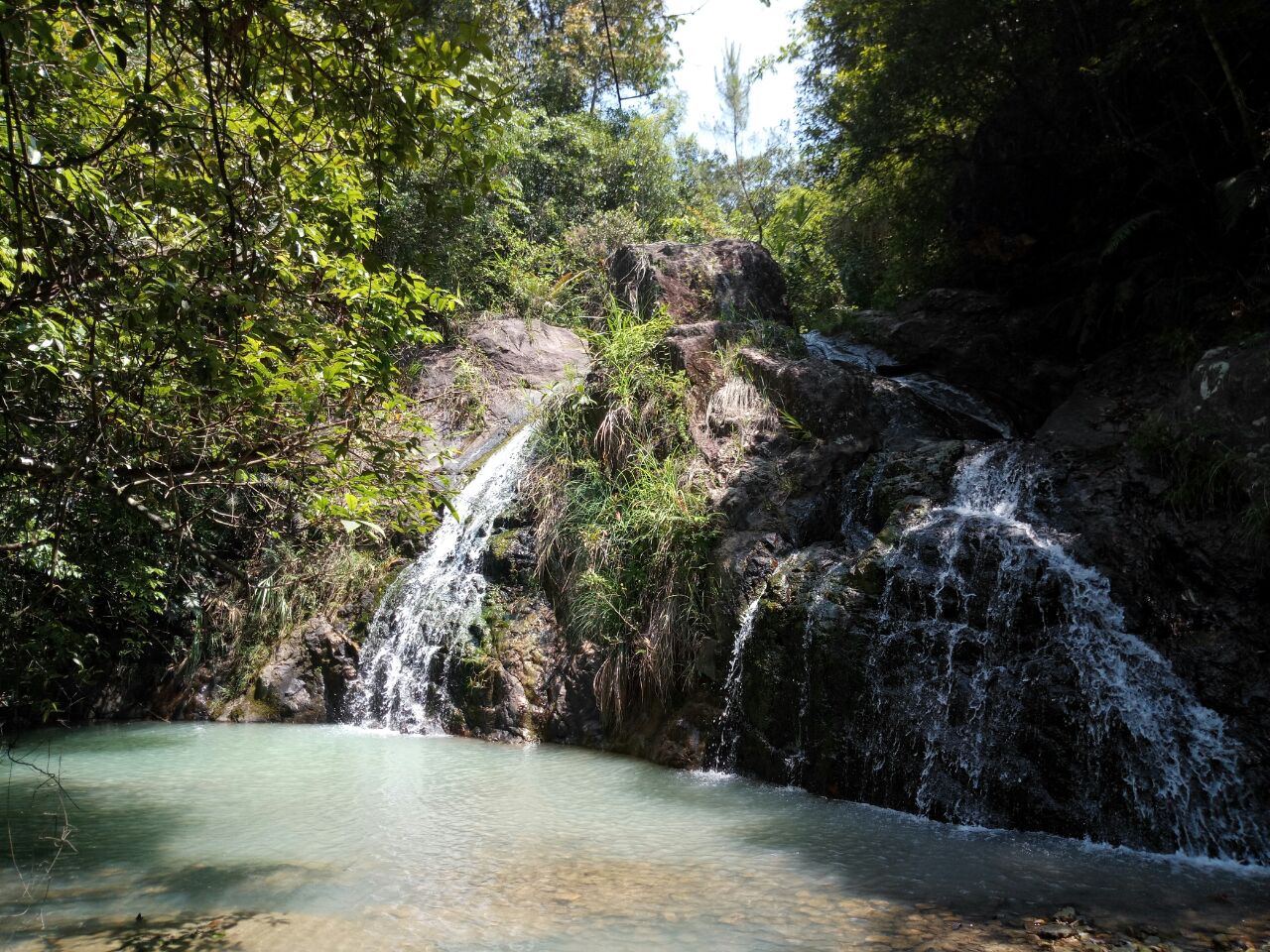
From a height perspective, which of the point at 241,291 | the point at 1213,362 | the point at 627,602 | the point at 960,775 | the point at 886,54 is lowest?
the point at 960,775

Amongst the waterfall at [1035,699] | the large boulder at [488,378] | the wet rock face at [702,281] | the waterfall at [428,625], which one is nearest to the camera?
the waterfall at [1035,699]

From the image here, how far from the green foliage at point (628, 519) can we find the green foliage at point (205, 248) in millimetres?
3064

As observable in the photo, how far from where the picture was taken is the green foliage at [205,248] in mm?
2801

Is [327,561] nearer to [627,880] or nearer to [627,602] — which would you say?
[627,602]

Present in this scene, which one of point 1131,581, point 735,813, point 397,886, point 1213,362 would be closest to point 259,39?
point 397,886

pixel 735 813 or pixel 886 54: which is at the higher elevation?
pixel 886 54

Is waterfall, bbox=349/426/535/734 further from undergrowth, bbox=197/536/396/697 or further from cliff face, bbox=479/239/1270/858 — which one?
cliff face, bbox=479/239/1270/858

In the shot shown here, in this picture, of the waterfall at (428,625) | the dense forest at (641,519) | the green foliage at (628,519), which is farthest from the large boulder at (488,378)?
the green foliage at (628,519)

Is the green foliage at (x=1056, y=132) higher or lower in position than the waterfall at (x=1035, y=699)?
higher

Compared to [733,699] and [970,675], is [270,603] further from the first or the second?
[970,675]

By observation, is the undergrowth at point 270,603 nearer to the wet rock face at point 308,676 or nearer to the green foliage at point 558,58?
the wet rock face at point 308,676

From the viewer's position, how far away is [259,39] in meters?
2.88

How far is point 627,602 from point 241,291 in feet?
16.1

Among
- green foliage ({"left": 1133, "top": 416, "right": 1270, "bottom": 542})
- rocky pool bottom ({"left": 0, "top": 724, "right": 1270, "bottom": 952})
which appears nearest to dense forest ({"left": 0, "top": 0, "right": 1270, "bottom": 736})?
green foliage ({"left": 1133, "top": 416, "right": 1270, "bottom": 542})
